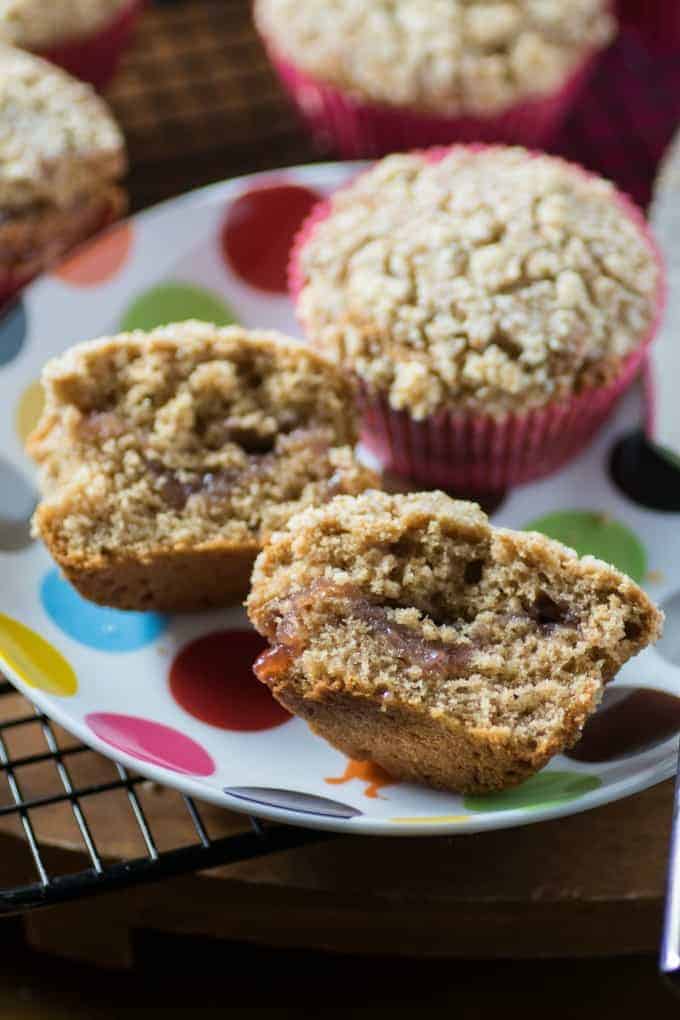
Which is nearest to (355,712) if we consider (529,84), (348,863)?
(348,863)

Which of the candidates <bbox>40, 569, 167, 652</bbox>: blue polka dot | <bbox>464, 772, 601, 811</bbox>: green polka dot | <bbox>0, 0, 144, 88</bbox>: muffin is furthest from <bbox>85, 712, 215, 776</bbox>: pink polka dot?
<bbox>0, 0, 144, 88</bbox>: muffin

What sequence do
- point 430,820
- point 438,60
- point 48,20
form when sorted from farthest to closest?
point 48,20
point 438,60
point 430,820

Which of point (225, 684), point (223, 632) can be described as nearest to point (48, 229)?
point (223, 632)

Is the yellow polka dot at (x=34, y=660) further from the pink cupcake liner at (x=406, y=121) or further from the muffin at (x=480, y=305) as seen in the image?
the pink cupcake liner at (x=406, y=121)

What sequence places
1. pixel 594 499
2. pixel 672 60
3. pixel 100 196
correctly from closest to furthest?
pixel 594 499 < pixel 100 196 < pixel 672 60

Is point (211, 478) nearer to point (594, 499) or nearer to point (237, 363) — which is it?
point (237, 363)

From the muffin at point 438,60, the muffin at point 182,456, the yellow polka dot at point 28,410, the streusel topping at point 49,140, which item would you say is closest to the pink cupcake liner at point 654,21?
the muffin at point 438,60

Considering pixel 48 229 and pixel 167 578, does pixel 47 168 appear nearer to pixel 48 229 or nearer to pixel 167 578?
pixel 48 229
